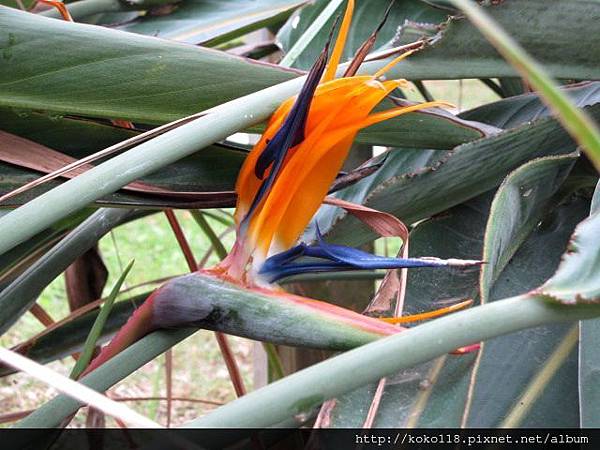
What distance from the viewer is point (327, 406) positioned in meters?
0.35

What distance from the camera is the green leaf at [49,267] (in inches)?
22.1

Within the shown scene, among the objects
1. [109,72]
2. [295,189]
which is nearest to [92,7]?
[109,72]

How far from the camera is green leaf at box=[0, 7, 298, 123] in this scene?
15.6 inches

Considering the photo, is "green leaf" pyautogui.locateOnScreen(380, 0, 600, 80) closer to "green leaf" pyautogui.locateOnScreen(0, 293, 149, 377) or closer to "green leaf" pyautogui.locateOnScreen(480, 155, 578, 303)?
"green leaf" pyautogui.locateOnScreen(480, 155, 578, 303)

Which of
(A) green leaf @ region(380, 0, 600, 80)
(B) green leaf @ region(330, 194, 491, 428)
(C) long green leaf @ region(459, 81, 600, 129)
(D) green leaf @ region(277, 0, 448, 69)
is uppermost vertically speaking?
(D) green leaf @ region(277, 0, 448, 69)

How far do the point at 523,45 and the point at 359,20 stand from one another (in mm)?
262

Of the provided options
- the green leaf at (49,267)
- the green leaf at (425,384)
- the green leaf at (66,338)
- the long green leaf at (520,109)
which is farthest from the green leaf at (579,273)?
the green leaf at (66,338)

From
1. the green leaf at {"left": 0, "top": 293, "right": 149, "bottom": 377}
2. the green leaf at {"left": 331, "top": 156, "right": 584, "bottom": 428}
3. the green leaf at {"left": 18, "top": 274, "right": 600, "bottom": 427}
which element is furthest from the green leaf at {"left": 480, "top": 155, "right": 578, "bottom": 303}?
the green leaf at {"left": 0, "top": 293, "right": 149, "bottom": 377}

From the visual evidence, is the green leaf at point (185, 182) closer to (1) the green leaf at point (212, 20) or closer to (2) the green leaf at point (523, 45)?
(2) the green leaf at point (523, 45)

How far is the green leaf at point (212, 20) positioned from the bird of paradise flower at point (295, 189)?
363mm

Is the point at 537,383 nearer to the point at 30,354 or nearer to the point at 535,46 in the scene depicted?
the point at 535,46

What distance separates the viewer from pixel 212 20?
30.4 inches

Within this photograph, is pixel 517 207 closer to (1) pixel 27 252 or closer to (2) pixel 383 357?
(2) pixel 383 357

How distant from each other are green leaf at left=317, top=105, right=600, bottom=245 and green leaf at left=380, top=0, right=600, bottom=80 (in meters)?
0.03
